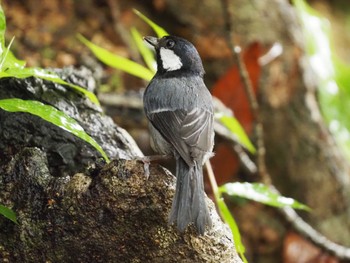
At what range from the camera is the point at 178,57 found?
3.65 meters

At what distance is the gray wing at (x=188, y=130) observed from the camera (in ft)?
9.69

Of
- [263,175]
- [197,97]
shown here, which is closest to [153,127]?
[197,97]

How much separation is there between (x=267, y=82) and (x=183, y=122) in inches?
106

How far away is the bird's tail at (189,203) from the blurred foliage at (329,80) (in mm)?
3139

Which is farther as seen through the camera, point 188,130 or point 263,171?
point 263,171

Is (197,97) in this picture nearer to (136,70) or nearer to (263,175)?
(136,70)

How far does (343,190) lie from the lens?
545 cm

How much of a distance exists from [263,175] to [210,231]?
209cm

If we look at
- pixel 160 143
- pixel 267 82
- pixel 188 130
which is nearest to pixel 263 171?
pixel 267 82

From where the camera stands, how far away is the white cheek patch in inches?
144

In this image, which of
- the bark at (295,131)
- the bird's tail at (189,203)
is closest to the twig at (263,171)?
the bark at (295,131)

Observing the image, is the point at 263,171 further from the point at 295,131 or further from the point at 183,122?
the point at 183,122

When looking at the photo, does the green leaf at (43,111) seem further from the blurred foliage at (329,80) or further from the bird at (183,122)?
the blurred foliage at (329,80)

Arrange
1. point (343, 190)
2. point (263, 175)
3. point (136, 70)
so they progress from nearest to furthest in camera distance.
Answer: point (136, 70), point (263, 175), point (343, 190)
